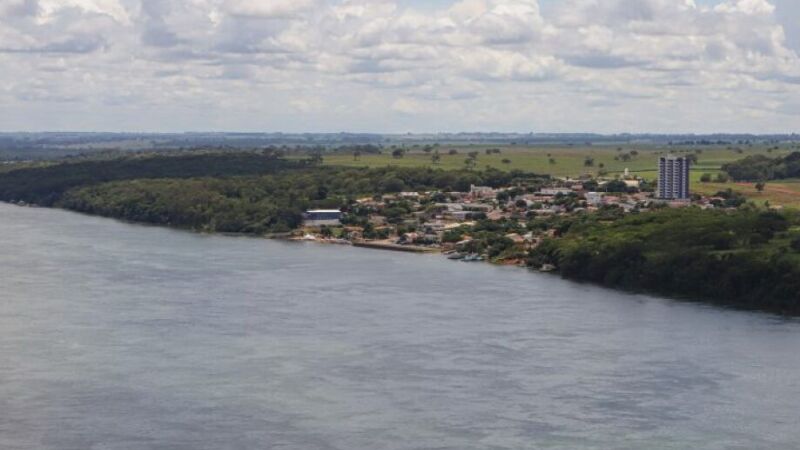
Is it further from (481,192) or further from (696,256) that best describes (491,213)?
(696,256)

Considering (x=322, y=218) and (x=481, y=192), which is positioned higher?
(x=481, y=192)

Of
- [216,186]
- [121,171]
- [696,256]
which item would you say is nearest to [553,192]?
[216,186]

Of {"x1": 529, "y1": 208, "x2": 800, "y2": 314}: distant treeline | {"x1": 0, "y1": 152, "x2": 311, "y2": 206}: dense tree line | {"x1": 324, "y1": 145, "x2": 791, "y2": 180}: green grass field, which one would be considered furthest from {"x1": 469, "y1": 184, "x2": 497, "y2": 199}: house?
{"x1": 529, "y1": 208, "x2": 800, "y2": 314}: distant treeline

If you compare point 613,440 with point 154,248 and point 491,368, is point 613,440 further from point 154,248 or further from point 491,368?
point 154,248

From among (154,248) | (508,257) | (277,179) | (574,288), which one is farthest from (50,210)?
(574,288)

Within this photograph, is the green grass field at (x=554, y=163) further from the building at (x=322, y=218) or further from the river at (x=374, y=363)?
the river at (x=374, y=363)

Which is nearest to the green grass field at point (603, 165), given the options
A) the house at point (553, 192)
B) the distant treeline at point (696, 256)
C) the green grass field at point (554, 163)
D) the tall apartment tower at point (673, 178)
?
the green grass field at point (554, 163)
